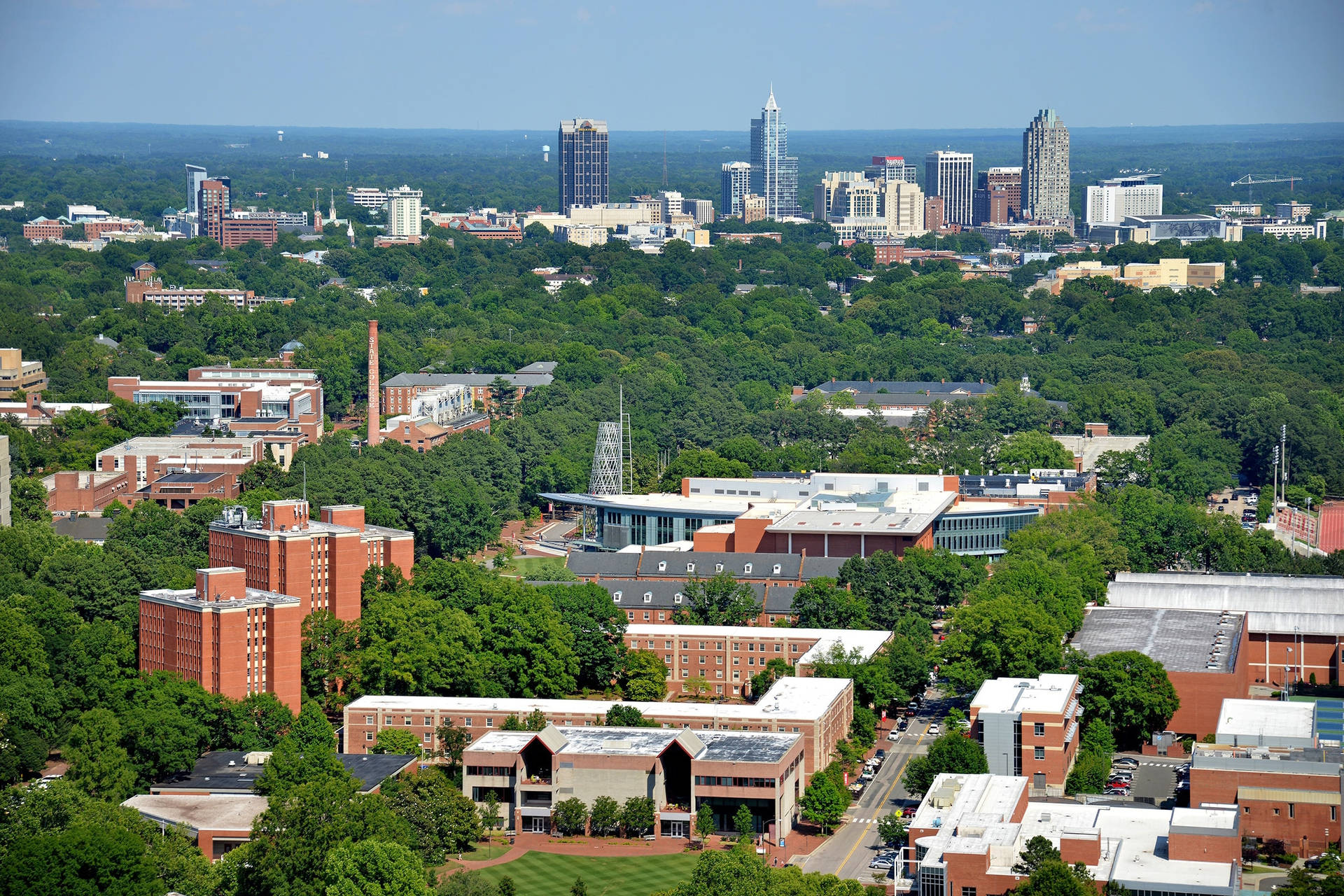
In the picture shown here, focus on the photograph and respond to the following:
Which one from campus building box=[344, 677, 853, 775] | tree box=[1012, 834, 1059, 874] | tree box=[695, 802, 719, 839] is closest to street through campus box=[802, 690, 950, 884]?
campus building box=[344, 677, 853, 775]

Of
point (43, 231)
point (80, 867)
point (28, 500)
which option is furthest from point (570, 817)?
point (43, 231)

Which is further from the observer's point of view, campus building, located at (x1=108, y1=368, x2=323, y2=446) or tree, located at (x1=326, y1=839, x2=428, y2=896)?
campus building, located at (x1=108, y1=368, x2=323, y2=446)

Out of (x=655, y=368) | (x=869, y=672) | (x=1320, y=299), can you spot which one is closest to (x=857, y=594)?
(x=869, y=672)

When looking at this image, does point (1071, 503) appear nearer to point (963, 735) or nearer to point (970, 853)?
point (963, 735)

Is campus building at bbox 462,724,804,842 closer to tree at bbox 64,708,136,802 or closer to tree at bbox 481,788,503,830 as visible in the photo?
tree at bbox 481,788,503,830

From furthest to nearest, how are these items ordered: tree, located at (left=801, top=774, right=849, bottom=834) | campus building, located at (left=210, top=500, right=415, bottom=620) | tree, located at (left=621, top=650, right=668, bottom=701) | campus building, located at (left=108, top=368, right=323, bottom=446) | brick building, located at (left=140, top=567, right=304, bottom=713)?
1. campus building, located at (left=108, top=368, right=323, bottom=446)
2. campus building, located at (left=210, top=500, right=415, bottom=620)
3. tree, located at (left=621, top=650, right=668, bottom=701)
4. brick building, located at (left=140, top=567, right=304, bottom=713)
5. tree, located at (left=801, top=774, right=849, bottom=834)

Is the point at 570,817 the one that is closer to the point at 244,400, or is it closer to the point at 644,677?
the point at 644,677

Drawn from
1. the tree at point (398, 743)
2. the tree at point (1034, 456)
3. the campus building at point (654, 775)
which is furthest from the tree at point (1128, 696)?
the tree at point (1034, 456)

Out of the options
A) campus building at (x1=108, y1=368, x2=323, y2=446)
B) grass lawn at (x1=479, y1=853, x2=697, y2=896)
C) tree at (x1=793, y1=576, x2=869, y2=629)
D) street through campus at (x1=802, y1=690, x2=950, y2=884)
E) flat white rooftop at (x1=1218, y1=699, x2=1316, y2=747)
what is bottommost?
grass lawn at (x1=479, y1=853, x2=697, y2=896)

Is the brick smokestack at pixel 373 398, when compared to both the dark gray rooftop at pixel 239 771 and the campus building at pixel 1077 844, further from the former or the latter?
the campus building at pixel 1077 844
